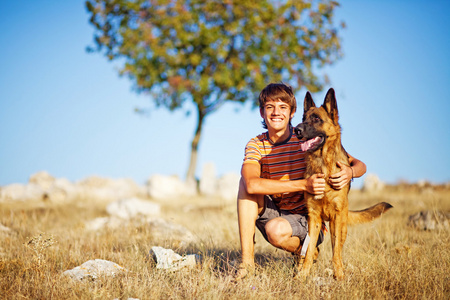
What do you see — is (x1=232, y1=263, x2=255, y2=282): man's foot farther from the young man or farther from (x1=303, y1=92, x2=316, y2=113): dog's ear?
(x1=303, y1=92, x2=316, y2=113): dog's ear

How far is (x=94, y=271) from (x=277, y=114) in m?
2.46

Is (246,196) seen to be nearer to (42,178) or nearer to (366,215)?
(366,215)

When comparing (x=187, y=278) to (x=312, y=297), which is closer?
(x=312, y=297)

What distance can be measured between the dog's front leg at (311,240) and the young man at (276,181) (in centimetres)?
15

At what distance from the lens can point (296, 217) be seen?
3830 millimetres

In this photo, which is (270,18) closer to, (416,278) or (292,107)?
(292,107)

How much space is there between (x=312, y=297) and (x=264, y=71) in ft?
43.0

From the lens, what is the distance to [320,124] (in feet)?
11.6

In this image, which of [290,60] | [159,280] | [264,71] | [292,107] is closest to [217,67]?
[264,71]

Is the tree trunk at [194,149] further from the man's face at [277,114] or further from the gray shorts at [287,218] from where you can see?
the man's face at [277,114]

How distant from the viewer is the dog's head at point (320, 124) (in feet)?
11.4

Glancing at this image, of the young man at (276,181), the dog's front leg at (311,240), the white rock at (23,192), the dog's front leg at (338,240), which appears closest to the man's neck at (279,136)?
the young man at (276,181)

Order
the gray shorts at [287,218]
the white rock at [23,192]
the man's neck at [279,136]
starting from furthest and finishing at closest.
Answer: the white rock at [23,192] < the man's neck at [279,136] < the gray shorts at [287,218]

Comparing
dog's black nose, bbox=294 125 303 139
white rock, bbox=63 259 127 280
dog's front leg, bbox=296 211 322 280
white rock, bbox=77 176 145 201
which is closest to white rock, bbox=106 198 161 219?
white rock, bbox=77 176 145 201
